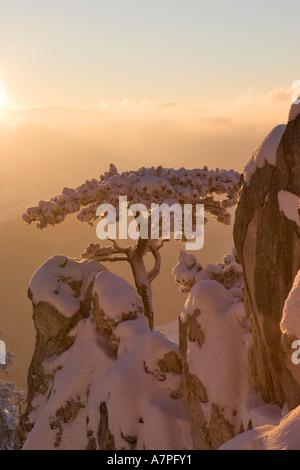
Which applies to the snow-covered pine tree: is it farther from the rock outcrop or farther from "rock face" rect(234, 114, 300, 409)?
"rock face" rect(234, 114, 300, 409)

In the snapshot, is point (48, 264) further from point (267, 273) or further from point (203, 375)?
point (267, 273)

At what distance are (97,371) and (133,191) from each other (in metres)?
8.98

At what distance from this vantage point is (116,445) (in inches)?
411

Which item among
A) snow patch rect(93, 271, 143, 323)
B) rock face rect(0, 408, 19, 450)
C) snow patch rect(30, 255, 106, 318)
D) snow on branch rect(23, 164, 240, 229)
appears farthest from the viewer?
rock face rect(0, 408, 19, 450)

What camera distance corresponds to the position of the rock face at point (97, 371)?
10.5 metres

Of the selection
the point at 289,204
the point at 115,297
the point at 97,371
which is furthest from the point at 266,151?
the point at 97,371

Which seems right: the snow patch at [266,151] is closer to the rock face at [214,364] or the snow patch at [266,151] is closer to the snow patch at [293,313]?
the rock face at [214,364]

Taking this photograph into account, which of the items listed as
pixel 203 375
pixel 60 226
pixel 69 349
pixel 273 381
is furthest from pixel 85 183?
pixel 60 226

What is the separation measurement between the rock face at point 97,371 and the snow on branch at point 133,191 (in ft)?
14.6

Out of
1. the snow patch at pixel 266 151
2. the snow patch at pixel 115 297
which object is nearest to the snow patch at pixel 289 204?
the snow patch at pixel 266 151

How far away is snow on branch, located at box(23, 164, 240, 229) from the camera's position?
65.1 ft

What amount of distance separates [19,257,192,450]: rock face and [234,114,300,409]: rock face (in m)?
2.46

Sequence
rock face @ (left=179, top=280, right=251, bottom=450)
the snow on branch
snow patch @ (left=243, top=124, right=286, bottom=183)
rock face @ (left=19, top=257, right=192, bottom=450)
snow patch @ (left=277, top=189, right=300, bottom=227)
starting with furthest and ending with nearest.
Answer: the snow on branch < rock face @ (left=19, top=257, right=192, bottom=450) < rock face @ (left=179, top=280, right=251, bottom=450) < snow patch @ (left=243, top=124, right=286, bottom=183) < snow patch @ (left=277, top=189, right=300, bottom=227)

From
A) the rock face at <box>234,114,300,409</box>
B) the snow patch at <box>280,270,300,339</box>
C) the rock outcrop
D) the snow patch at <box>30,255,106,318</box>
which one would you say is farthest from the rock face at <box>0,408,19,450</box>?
the snow patch at <box>280,270,300,339</box>
